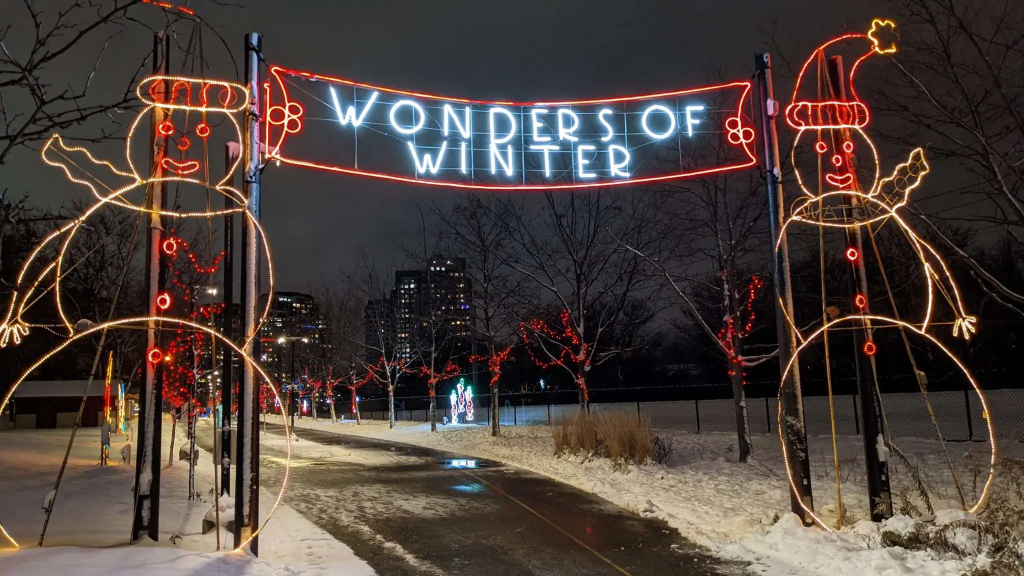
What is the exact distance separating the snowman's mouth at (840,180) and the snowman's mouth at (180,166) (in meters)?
7.81

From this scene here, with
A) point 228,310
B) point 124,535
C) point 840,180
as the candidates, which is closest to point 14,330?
point 228,310

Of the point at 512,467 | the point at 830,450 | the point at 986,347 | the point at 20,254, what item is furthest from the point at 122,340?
the point at 986,347

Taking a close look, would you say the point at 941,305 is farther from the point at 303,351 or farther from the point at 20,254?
the point at 303,351

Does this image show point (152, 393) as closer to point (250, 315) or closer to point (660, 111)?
point (250, 315)

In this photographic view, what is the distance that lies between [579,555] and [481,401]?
56088mm

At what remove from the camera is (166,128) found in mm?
8070

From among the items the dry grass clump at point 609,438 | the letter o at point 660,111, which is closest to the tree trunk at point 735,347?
the dry grass clump at point 609,438

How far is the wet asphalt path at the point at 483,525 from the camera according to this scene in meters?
7.97

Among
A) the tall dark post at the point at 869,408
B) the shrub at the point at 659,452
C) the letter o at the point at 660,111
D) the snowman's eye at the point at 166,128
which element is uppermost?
the letter o at the point at 660,111

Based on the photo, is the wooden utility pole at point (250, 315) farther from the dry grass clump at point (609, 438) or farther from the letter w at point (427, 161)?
the dry grass clump at point (609, 438)

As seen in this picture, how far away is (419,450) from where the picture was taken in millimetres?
23453

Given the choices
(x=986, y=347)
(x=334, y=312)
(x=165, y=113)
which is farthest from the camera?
(x=334, y=312)

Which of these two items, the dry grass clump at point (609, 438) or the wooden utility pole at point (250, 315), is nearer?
the wooden utility pole at point (250, 315)

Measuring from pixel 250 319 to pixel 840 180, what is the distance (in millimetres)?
7403
